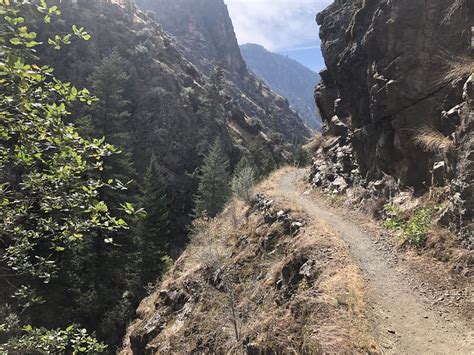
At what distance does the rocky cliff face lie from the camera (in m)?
9.61

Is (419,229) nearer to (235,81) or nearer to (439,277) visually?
(439,277)

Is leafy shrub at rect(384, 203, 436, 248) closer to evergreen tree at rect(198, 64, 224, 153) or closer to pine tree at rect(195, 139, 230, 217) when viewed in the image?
pine tree at rect(195, 139, 230, 217)

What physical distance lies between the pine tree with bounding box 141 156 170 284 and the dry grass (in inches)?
817

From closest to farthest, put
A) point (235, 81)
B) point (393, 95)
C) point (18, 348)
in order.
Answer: point (18, 348) → point (393, 95) → point (235, 81)

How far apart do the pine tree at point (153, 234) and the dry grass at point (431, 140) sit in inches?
817

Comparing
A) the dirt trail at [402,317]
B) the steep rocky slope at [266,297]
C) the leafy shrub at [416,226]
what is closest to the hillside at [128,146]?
the steep rocky slope at [266,297]

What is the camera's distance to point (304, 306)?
7.98 m

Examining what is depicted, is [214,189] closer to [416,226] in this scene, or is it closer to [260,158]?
[260,158]

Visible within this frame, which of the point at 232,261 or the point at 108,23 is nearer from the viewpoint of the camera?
the point at 232,261

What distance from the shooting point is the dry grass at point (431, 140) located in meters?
9.82

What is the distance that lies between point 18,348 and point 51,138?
335cm

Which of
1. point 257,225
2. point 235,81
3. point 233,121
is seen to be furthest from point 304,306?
point 235,81

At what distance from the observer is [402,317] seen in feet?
22.4

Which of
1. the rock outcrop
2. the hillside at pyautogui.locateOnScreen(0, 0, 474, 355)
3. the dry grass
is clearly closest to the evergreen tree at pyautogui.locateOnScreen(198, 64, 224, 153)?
the hillside at pyautogui.locateOnScreen(0, 0, 474, 355)
